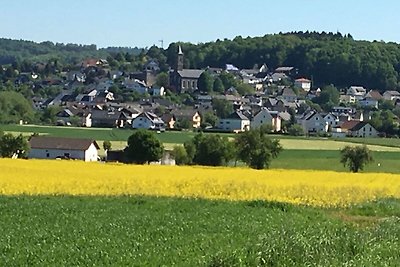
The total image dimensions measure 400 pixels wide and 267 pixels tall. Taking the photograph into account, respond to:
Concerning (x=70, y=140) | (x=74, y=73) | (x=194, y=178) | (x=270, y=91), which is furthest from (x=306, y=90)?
(x=194, y=178)

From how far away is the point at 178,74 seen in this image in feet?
494

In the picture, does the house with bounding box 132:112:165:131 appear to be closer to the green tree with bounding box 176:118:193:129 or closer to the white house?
the green tree with bounding box 176:118:193:129

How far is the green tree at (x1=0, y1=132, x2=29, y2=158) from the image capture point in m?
47.0

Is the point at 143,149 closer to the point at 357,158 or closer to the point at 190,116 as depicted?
the point at 357,158

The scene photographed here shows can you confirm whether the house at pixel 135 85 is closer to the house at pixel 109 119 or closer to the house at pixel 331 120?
the house at pixel 109 119

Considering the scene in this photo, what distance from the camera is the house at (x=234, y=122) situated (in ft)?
305

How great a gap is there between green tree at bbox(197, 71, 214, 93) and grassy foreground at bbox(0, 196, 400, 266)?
400 feet

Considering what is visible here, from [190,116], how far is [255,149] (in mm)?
50478

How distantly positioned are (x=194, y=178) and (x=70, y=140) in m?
25.8

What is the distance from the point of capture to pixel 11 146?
154ft

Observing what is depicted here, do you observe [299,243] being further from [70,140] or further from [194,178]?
[70,140]

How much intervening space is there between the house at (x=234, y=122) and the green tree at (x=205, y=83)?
46064 mm


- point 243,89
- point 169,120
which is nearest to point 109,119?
point 169,120

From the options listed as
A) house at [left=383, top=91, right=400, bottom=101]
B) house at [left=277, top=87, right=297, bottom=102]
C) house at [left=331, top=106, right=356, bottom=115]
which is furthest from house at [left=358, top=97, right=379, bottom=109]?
house at [left=277, top=87, right=297, bottom=102]
